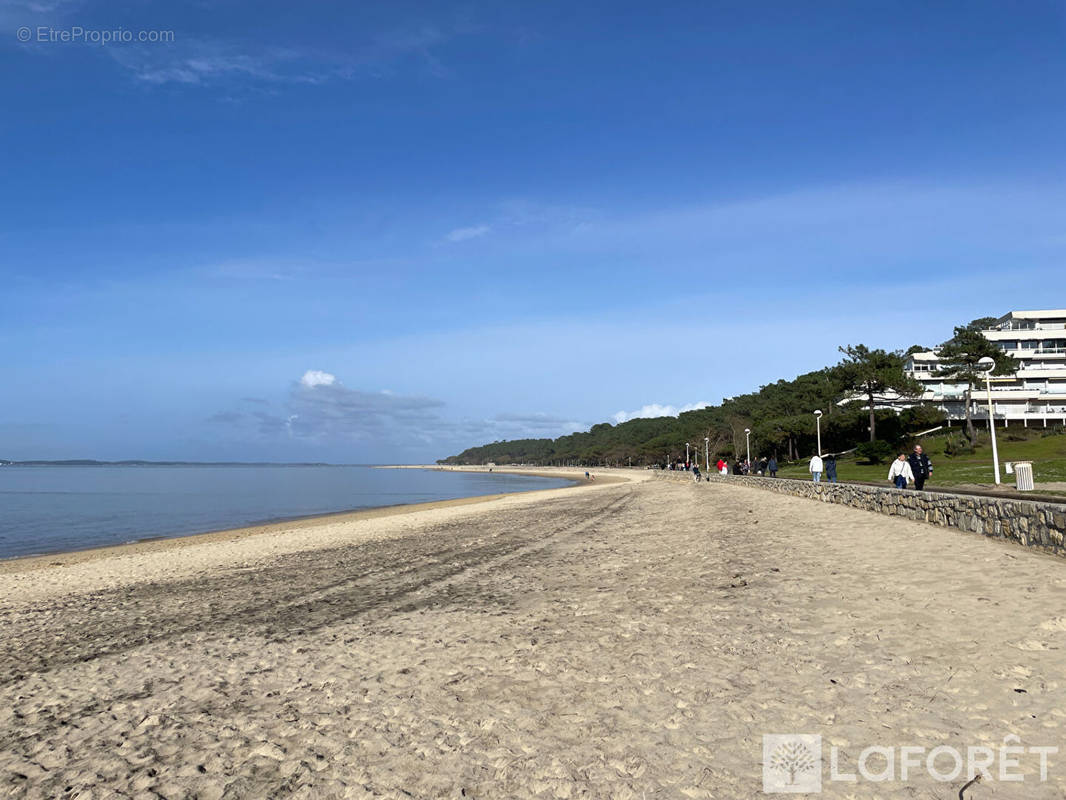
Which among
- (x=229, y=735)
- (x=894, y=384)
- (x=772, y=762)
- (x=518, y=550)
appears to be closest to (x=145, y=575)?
(x=518, y=550)

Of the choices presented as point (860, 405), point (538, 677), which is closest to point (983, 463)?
point (860, 405)

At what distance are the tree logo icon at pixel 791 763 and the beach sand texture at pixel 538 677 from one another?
8 cm

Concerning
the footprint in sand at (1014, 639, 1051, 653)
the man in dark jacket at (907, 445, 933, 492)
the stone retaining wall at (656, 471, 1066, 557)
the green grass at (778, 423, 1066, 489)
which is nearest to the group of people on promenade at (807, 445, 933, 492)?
the man in dark jacket at (907, 445, 933, 492)

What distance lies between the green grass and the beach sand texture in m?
19.8

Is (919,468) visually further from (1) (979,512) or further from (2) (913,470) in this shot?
(1) (979,512)

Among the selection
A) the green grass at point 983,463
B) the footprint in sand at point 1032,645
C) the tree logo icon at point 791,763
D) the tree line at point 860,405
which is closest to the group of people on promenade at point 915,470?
the green grass at point 983,463

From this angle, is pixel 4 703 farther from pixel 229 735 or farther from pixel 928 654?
pixel 928 654

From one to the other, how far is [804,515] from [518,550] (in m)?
9.58

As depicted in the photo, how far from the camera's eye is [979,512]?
13188 mm

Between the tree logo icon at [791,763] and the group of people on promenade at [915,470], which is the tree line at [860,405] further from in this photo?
the tree logo icon at [791,763]

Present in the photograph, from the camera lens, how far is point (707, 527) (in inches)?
707

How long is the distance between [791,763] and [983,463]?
43.9 metres

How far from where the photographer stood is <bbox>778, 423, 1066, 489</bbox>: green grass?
90.5ft

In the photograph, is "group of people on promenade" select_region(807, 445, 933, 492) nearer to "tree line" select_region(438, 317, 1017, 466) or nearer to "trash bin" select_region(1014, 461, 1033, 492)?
"trash bin" select_region(1014, 461, 1033, 492)
